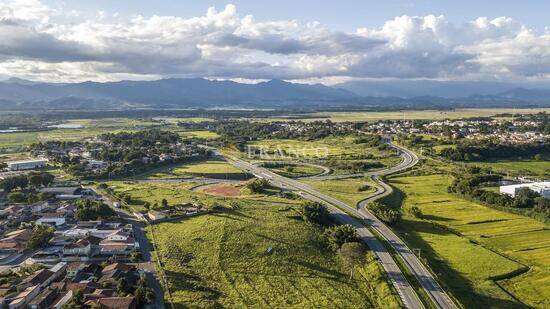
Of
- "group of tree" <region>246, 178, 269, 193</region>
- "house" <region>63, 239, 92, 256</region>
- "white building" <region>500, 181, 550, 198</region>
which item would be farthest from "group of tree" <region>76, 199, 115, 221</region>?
"white building" <region>500, 181, 550, 198</region>

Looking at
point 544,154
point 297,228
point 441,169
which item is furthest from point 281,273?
point 544,154

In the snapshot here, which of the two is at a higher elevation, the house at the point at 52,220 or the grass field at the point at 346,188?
the grass field at the point at 346,188

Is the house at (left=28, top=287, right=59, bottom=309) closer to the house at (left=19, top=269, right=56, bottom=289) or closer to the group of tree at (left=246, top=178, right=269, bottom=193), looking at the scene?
the house at (left=19, top=269, right=56, bottom=289)

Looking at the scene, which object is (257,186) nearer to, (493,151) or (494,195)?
(494,195)

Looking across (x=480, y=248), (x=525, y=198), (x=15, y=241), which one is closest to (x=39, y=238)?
(x=15, y=241)

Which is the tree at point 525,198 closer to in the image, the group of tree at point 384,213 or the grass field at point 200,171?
the group of tree at point 384,213

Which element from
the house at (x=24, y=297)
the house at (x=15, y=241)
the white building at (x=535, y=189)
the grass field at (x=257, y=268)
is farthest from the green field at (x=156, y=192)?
the white building at (x=535, y=189)
